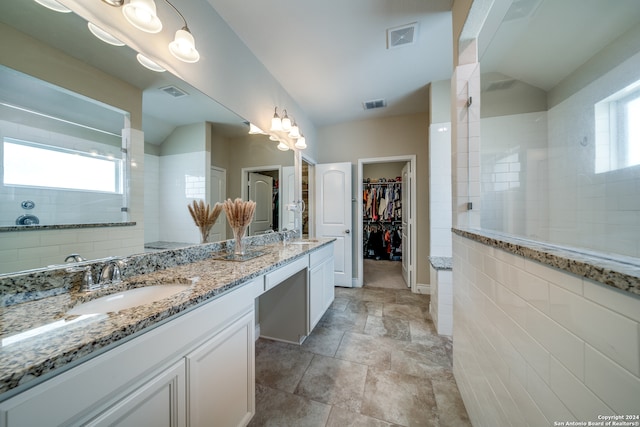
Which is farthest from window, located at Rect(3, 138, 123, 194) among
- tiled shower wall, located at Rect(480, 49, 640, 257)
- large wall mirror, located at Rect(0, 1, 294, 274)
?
tiled shower wall, located at Rect(480, 49, 640, 257)

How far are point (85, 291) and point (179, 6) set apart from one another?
5.30ft

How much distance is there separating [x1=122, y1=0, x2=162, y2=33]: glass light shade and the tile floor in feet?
6.90

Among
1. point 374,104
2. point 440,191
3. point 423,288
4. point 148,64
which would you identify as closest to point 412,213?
point 440,191

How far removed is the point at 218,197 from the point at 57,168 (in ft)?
2.75

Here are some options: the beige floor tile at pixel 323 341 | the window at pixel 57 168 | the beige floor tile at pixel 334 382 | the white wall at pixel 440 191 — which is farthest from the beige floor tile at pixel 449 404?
the window at pixel 57 168

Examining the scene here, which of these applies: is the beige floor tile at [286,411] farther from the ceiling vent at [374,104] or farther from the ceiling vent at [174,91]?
the ceiling vent at [374,104]

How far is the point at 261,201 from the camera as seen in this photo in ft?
7.38

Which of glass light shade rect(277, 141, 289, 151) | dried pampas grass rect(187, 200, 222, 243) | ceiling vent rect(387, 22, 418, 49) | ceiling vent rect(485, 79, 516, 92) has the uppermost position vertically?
ceiling vent rect(387, 22, 418, 49)

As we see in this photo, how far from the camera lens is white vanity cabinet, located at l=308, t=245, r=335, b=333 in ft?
6.41

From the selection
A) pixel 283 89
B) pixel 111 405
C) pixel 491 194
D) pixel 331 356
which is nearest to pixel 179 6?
pixel 283 89

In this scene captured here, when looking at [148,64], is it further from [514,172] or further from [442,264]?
[442,264]

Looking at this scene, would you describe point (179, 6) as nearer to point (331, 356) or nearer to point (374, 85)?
point (374, 85)

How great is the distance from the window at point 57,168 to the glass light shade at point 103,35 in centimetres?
52

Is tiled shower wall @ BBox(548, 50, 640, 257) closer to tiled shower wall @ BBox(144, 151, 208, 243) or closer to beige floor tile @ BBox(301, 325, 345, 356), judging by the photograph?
beige floor tile @ BBox(301, 325, 345, 356)
